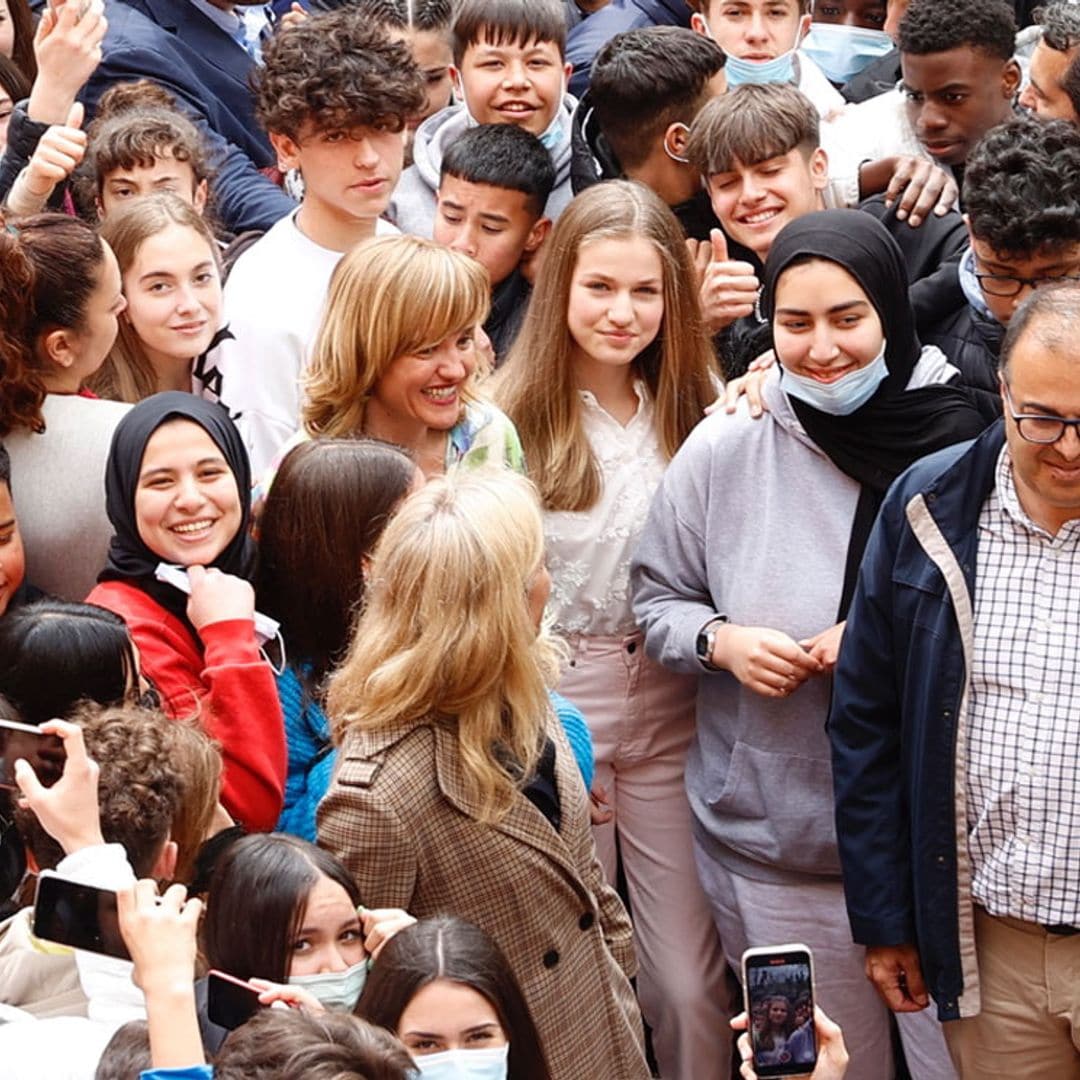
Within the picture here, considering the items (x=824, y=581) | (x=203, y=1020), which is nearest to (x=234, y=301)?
(x=824, y=581)

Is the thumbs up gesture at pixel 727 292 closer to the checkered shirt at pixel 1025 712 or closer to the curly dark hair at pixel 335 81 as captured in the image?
the curly dark hair at pixel 335 81

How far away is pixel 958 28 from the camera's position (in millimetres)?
5375

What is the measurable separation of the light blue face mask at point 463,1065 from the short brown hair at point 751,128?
267 centimetres

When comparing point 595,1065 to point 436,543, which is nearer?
point 436,543

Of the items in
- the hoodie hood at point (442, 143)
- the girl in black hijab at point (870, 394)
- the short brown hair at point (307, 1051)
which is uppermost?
the hoodie hood at point (442, 143)

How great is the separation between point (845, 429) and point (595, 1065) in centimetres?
150

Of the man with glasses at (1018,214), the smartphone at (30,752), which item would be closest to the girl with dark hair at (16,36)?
the man with glasses at (1018,214)

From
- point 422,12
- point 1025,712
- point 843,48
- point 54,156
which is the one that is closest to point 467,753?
point 1025,712

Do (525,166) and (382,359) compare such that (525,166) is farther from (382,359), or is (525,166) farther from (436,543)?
(436,543)

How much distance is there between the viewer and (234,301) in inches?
194

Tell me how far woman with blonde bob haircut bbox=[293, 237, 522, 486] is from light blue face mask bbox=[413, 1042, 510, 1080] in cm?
173

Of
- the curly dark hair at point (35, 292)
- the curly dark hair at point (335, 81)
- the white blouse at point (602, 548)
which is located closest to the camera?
the curly dark hair at point (35, 292)

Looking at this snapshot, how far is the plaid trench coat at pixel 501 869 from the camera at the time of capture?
3.38m

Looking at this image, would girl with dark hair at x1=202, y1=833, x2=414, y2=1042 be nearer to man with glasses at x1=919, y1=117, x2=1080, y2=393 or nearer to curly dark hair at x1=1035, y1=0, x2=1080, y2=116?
man with glasses at x1=919, y1=117, x2=1080, y2=393
